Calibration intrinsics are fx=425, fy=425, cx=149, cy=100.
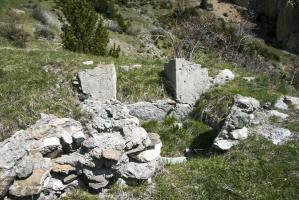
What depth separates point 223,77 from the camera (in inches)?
468

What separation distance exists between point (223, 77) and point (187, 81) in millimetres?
1304

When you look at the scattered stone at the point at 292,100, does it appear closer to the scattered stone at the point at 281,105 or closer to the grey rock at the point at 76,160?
the scattered stone at the point at 281,105

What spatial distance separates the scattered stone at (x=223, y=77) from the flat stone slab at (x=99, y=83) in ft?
9.43

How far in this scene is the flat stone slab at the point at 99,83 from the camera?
10.7 metres

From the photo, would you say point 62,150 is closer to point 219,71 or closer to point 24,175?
point 24,175

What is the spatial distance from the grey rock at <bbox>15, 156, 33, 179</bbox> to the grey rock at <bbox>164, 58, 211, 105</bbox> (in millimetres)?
5123

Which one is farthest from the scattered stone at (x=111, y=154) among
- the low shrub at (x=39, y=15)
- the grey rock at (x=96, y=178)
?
the low shrub at (x=39, y=15)

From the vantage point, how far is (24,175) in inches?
269

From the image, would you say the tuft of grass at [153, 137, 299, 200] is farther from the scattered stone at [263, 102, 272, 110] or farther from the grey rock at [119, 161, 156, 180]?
the scattered stone at [263, 102, 272, 110]

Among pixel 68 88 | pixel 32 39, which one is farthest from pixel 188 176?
pixel 32 39

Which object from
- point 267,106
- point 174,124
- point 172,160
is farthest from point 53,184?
point 267,106

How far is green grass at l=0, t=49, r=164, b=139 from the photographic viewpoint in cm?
977

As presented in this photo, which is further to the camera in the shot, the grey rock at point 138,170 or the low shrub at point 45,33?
the low shrub at point 45,33

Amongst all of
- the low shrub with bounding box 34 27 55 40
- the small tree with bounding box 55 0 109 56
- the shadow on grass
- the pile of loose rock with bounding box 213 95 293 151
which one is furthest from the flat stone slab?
the low shrub with bounding box 34 27 55 40
